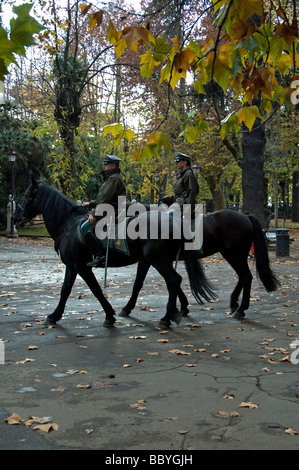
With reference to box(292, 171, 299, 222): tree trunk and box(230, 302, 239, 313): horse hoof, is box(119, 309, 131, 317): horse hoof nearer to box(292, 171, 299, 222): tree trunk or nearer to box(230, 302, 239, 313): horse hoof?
box(230, 302, 239, 313): horse hoof

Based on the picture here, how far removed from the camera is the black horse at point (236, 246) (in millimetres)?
8492

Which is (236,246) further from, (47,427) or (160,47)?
(47,427)

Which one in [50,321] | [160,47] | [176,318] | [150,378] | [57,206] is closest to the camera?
[160,47]

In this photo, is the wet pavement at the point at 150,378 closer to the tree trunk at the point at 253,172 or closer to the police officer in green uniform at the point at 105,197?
the police officer in green uniform at the point at 105,197

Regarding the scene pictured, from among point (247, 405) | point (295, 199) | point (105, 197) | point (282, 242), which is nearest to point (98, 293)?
point (105, 197)

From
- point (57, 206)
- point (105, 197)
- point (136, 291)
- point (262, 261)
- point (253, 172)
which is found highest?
point (253, 172)

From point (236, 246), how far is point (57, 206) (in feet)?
9.47

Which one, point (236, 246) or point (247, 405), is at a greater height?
point (236, 246)

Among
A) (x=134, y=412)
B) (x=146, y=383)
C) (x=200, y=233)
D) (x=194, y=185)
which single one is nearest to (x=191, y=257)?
(x=200, y=233)

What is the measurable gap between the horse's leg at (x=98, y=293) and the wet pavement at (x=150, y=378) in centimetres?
15

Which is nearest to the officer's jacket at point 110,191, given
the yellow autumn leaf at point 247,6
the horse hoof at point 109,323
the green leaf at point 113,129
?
the horse hoof at point 109,323

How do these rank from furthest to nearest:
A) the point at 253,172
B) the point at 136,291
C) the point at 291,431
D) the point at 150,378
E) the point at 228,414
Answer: the point at 253,172 < the point at 136,291 < the point at 150,378 < the point at 228,414 < the point at 291,431

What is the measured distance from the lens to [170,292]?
7586mm

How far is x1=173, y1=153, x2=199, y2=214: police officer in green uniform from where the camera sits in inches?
334
